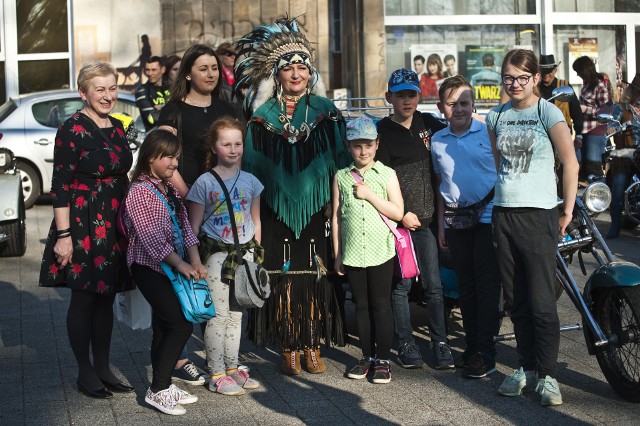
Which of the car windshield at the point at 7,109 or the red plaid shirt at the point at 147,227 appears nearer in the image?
the red plaid shirt at the point at 147,227

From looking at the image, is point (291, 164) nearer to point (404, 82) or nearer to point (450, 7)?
point (404, 82)

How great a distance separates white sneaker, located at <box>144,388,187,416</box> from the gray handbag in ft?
2.16

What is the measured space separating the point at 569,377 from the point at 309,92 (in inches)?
90.2

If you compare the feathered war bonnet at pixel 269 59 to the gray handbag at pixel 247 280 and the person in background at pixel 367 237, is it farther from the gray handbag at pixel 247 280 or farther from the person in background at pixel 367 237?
the gray handbag at pixel 247 280

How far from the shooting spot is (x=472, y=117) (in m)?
7.18

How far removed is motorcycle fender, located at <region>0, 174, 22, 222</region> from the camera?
11336 mm

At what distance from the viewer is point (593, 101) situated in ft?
49.5

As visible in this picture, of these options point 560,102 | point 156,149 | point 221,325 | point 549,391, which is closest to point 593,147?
point 560,102

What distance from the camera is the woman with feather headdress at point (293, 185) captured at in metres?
6.96

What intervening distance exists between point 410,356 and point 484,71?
512 inches

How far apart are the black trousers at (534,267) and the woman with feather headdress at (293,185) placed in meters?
1.19

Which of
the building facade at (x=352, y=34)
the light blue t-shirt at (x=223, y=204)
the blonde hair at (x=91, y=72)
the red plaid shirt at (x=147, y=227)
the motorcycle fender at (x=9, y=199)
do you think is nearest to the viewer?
the red plaid shirt at (x=147, y=227)

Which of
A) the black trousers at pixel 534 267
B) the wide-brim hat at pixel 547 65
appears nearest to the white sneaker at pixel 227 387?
the black trousers at pixel 534 267

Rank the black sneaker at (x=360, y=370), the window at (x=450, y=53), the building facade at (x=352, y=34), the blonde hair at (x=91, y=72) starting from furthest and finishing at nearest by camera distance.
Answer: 1. the window at (x=450, y=53)
2. the building facade at (x=352, y=34)
3. the black sneaker at (x=360, y=370)
4. the blonde hair at (x=91, y=72)
